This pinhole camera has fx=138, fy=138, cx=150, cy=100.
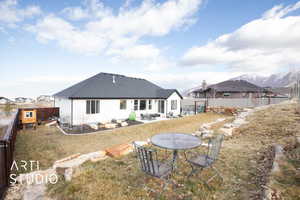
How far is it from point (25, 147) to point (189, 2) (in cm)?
1271

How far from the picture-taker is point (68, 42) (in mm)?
13125

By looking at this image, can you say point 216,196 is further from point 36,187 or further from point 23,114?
point 23,114

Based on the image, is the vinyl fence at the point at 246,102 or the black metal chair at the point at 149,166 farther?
the vinyl fence at the point at 246,102

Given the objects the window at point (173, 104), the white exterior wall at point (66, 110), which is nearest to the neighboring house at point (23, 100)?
the white exterior wall at point (66, 110)

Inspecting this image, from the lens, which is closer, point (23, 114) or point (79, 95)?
point (23, 114)

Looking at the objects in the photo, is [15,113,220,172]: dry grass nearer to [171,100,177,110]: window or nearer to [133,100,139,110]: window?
[133,100,139,110]: window

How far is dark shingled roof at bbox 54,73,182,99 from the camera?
1143 cm

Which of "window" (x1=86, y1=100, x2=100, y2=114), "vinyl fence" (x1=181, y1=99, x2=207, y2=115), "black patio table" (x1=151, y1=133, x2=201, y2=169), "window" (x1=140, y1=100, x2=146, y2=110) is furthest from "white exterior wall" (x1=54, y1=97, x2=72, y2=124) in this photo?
"vinyl fence" (x1=181, y1=99, x2=207, y2=115)

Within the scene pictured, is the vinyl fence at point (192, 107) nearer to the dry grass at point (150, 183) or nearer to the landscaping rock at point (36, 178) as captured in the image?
the dry grass at point (150, 183)

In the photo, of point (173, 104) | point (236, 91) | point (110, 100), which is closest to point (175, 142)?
point (110, 100)

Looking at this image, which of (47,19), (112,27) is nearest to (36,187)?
(47,19)

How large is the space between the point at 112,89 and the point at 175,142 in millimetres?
10975

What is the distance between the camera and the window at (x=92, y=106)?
1118 centimetres

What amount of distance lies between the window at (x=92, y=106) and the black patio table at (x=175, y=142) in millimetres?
9185
